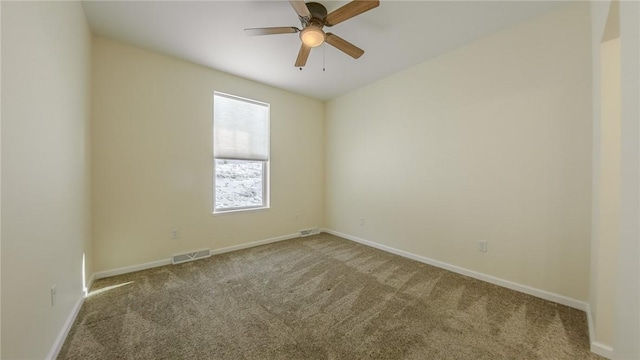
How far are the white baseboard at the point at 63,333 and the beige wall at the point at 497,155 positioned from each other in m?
3.44

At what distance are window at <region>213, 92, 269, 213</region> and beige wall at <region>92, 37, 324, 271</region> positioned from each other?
14 cm

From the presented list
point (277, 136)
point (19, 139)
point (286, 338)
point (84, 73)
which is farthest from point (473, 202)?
point (84, 73)

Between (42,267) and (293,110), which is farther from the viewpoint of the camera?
(293,110)

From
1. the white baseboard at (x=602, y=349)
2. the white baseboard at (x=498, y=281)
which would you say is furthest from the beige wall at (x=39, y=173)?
the white baseboard at (x=498, y=281)

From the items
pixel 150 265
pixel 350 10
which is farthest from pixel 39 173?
pixel 350 10

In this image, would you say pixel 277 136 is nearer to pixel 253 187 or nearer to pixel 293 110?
pixel 293 110

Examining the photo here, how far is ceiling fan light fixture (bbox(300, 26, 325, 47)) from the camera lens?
6.39 ft

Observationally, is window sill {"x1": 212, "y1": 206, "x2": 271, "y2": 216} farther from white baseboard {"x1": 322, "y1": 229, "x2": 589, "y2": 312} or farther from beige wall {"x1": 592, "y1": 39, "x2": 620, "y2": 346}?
beige wall {"x1": 592, "y1": 39, "x2": 620, "y2": 346}

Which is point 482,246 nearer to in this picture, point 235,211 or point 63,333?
point 235,211

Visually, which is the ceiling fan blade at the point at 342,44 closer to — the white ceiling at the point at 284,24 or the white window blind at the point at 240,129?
the white ceiling at the point at 284,24

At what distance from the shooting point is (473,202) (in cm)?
255

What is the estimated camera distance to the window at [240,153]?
3.36m

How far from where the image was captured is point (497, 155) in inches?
93.3

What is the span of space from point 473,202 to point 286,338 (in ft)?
7.96
